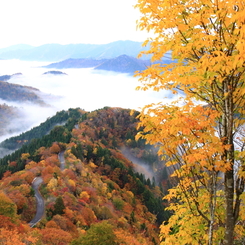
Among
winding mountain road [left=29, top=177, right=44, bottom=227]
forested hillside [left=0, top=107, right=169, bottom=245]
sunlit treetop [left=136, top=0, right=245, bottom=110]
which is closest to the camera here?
sunlit treetop [left=136, top=0, right=245, bottom=110]

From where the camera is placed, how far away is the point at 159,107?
802 centimetres

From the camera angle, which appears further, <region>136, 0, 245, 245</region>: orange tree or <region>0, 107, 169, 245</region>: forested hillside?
<region>0, 107, 169, 245</region>: forested hillside

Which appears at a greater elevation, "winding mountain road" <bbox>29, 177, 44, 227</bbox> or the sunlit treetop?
the sunlit treetop

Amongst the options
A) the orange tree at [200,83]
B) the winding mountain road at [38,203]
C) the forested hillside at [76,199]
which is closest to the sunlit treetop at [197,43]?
the orange tree at [200,83]

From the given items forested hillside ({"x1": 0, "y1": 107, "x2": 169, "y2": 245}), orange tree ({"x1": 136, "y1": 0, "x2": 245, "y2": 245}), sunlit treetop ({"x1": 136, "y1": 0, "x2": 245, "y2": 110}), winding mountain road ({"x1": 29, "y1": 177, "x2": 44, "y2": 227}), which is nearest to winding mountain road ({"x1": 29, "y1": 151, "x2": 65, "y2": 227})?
winding mountain road ({"x1": 29, "y1": 177, "x2": 44, "y2": 227})

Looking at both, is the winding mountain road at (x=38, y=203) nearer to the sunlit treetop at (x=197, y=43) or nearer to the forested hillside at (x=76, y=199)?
the forested hillside at (x=76, y=199)

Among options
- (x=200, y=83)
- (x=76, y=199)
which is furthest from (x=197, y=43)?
(x=76, y=199)

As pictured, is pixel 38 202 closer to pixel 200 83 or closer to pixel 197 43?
pixel 200 83

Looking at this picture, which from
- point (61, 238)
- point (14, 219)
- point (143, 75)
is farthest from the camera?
point (14, 219)

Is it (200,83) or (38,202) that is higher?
(200,83)

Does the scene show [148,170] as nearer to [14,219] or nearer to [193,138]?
[14,219]

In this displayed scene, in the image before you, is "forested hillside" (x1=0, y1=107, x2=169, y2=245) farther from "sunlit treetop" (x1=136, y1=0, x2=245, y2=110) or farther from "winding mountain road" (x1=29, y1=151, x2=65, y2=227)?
"sunlit treetop" (x1=136, y1=0, x2=245, y2=110)

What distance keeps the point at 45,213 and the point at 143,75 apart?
4295 cm

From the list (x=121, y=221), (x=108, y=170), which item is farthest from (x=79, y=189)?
(x=108, y=170)
